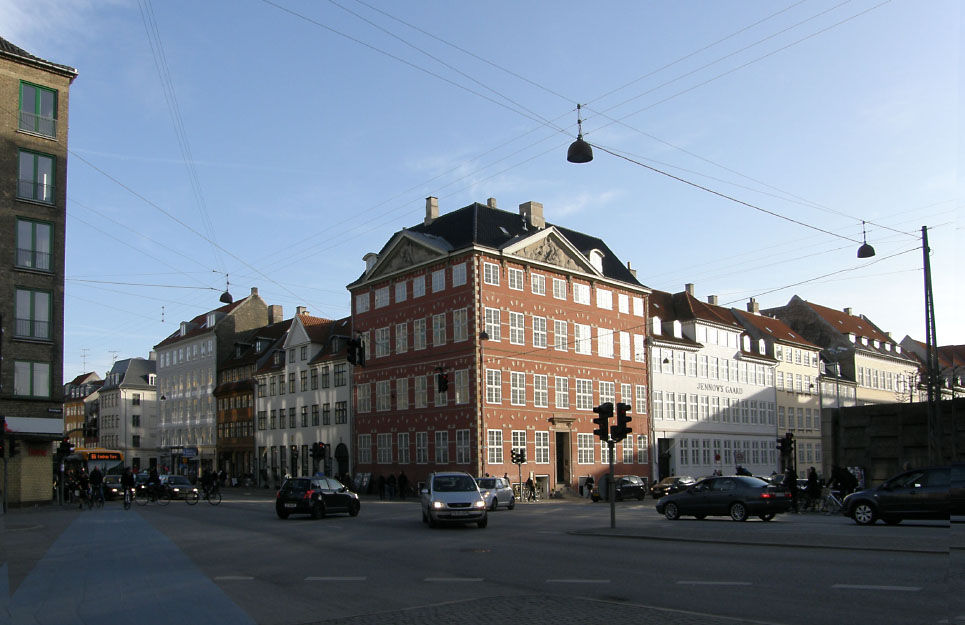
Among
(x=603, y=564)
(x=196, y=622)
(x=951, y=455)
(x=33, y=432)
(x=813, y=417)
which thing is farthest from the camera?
(x=813, y=417)

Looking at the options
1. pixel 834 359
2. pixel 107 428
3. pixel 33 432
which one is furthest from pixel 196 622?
pixel 107 428

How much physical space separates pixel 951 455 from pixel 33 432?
37.5m

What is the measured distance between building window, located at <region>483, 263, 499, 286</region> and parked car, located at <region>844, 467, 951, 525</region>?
31422 mm

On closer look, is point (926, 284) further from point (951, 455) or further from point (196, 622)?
point (196, 622)

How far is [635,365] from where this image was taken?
203 ft

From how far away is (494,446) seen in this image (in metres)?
50.8

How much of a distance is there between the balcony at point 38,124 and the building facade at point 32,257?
0.15ft

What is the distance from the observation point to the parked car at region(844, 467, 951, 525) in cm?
2100

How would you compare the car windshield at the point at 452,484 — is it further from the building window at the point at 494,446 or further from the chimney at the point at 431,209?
the chimney at the point at 431,209

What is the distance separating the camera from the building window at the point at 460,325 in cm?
5178

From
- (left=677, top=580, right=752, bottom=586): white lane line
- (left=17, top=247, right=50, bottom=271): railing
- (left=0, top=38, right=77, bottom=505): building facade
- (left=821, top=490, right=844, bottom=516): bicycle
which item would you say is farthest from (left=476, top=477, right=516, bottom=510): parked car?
(left=677, top=580, right=752, bottom=586): white lane line

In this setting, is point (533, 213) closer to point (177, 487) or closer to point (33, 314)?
point (177, 487)

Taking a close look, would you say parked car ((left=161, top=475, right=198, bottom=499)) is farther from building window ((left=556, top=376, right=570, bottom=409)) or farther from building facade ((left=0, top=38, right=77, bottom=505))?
building window ((left=556, top=376, right=570, bottom=409))

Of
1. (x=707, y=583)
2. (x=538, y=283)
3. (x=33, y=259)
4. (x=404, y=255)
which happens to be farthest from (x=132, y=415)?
(x=707, y=583)
